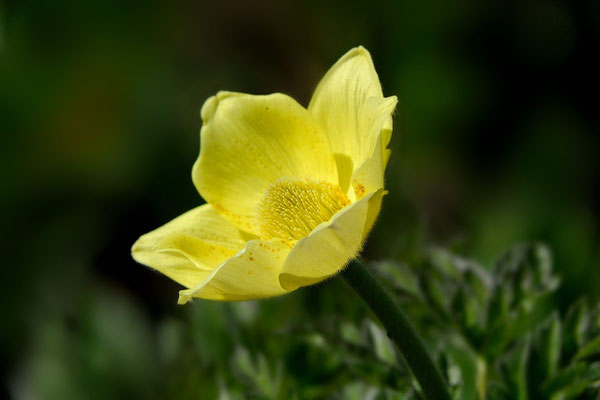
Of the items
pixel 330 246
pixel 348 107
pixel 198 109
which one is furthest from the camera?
pixel 198 109

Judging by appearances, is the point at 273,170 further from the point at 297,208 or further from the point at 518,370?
the point at 518,370

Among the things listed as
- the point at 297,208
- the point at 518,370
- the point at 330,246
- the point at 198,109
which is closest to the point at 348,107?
the point at 297,208

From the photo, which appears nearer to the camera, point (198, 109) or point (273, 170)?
point (273, 170)

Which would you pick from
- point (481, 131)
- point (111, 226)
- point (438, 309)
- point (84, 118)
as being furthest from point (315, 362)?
point (84, 118)

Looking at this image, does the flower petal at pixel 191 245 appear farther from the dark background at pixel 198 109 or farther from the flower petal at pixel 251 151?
the dark background at pixel 198 109

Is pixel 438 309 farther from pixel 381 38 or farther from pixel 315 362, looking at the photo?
pixel 381 38

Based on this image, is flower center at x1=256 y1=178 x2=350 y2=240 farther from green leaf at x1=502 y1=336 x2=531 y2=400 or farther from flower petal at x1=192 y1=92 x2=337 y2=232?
green leaf at x1=502 y1=336 x2=531 y2=400
